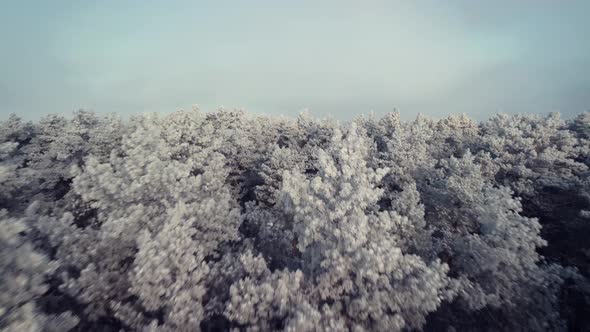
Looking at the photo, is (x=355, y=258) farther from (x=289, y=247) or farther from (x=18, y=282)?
(x=18, y=282)

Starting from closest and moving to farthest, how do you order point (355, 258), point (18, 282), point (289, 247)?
point (18, 282)
point (355, 258)
point (289, 247)

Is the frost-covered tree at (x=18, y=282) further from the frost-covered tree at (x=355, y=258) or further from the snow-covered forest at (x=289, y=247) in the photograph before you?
the frost-covered tree at (x=355, y=258)

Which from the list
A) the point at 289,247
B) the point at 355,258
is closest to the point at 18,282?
the point at 355,258

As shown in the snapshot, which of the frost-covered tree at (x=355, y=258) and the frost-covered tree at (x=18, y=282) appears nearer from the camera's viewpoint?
the frost-covered tree at (x=18, y=282)

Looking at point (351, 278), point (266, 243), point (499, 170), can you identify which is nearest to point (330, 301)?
point (351, 278)

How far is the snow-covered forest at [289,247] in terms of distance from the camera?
12.6 meters

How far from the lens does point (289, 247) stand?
60.1ft

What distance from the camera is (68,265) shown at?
14.4m

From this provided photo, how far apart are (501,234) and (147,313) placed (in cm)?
1662

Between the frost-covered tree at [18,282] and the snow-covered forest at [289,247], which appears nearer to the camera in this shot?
the frost-covered tree at [18,282]

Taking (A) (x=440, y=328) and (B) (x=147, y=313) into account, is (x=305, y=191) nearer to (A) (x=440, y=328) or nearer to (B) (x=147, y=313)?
(B) (x=147, y=313)

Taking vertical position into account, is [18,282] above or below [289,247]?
above

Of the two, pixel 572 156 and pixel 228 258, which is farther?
pixel 572 156

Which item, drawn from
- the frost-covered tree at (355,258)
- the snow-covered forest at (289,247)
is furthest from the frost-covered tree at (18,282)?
the frost-covered tree at (355,258)
